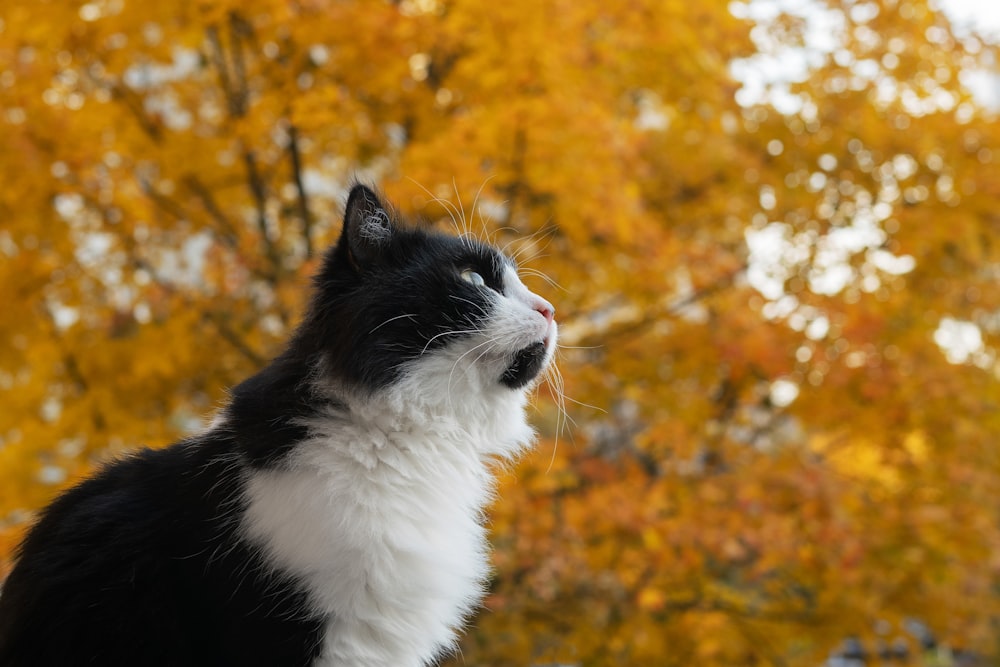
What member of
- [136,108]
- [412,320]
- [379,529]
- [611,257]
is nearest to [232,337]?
[136,108]

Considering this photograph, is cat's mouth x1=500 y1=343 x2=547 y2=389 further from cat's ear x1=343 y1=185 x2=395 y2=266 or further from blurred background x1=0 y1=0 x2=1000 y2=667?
blurred background x1=0 y1=0 x2=1000 y2=667

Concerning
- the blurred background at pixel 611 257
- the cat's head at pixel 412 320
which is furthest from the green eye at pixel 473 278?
the blurred background at pixel 611 257

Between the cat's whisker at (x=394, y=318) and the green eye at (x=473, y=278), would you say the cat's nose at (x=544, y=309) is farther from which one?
the cat's whisker at (x=394, y=318)

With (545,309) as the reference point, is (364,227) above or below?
above

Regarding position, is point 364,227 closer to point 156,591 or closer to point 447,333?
point 447,333

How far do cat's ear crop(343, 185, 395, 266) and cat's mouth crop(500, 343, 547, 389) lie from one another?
0.36m

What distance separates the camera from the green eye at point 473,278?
5.92 ft

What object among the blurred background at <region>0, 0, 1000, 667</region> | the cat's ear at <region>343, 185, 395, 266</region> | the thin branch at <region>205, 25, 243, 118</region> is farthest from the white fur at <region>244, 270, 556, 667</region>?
the thin branch at <region>205, 25, 243, 118</region>

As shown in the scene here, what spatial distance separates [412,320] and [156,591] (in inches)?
27.4

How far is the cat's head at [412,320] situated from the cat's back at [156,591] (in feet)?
1.11

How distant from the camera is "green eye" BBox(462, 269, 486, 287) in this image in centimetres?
181

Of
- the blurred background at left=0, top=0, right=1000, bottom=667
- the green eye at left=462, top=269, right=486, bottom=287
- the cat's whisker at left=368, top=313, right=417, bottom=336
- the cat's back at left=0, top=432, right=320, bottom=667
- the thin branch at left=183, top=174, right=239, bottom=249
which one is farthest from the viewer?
the thin branch at left=183, top=174, right=239, bottom=249

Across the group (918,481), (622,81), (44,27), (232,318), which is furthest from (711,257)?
(44,27)

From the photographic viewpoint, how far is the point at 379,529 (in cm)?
160
